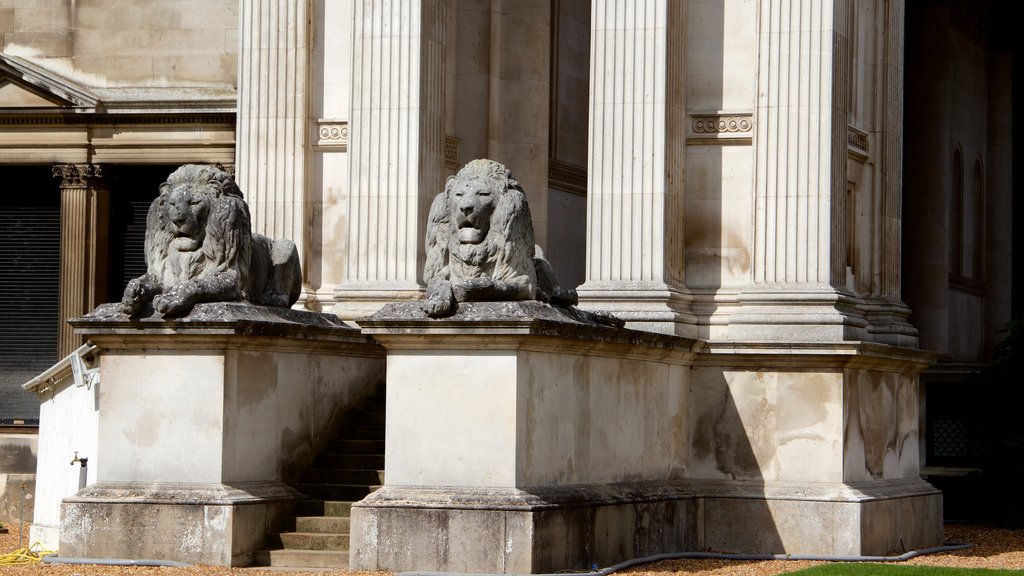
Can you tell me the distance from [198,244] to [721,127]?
686cm

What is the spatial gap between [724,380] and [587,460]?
3.26 meters

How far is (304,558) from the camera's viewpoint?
19.3 meters

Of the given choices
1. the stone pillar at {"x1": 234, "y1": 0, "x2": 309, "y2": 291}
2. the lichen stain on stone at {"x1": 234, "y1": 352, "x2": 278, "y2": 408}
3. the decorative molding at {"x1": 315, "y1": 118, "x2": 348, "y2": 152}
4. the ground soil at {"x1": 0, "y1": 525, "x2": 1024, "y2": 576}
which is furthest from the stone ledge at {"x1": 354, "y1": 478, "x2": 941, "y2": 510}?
the decorative molding at {"x1": 315, "y1": 118, "x2": 348, "y2": 152}

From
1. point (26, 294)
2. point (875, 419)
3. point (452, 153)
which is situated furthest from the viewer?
point (26, 294)

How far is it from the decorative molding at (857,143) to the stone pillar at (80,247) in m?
12.1

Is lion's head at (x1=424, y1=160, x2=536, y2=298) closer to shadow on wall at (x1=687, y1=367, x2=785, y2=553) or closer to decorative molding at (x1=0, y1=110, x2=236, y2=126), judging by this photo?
shadow on wall at (x1=687, y1=367, x2=785, y2=553)

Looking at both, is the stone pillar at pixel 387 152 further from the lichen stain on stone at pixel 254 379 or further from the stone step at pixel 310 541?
the stone step at pixel 310 541

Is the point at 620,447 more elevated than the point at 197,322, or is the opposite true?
the point at 197,322

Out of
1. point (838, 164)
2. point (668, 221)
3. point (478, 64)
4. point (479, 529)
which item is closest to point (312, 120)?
point (478, 64)

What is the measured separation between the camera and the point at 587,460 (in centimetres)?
1981

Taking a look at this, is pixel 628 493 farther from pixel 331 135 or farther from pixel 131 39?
pixel 131 39

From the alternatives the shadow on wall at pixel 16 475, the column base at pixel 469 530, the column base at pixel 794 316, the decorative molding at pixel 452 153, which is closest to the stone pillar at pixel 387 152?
the decorative molding at pixel 452 153

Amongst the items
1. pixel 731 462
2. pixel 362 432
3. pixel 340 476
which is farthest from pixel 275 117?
pixel 731 462

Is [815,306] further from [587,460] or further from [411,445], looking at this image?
[411,445]
